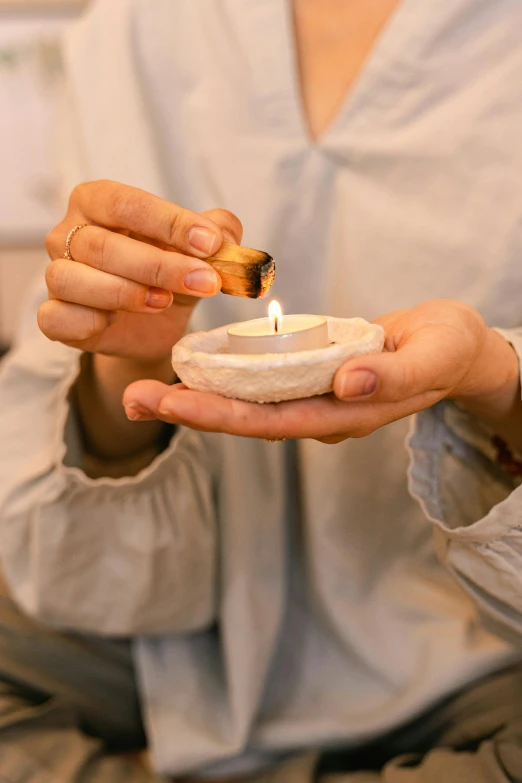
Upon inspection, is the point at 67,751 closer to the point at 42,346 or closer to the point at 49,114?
the point at 42,346

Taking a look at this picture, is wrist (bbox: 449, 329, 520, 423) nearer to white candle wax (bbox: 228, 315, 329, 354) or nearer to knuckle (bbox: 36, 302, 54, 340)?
white candle wax (bbox: 228, 315, 329, 354)

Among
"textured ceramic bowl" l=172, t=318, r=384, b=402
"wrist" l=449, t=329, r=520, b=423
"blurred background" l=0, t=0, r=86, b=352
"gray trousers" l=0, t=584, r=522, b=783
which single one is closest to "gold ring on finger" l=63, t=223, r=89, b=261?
"textured ceramic bowl" l=172, t=318, r=384, b=402

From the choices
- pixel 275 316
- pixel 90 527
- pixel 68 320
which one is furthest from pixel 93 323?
pixel 90 527

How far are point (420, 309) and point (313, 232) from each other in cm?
27

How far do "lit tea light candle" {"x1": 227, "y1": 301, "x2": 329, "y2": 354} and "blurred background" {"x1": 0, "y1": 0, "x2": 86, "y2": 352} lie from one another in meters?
0.93

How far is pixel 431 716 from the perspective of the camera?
2.12 ft

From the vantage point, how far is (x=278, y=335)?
0.40 metres

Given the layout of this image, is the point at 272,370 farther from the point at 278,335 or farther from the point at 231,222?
the point at 231,222

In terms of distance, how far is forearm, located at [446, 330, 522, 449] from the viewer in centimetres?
47

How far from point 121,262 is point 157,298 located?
0.11 feet

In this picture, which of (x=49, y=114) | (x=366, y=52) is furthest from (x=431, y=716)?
(x=49, y=114)

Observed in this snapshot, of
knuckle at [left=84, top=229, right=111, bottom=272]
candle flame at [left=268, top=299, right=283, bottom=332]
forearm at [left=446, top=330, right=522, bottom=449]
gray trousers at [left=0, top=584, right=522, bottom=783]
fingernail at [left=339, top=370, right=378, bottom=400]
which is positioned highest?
knuckle at [left=84, top=229, right=111, bottom=272]

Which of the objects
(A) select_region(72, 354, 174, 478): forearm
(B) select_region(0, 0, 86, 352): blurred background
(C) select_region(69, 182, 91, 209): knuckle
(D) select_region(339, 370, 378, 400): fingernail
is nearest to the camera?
(D) select_region(339, 370, 378, 400): fingernail

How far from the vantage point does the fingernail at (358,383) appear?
344 mm
